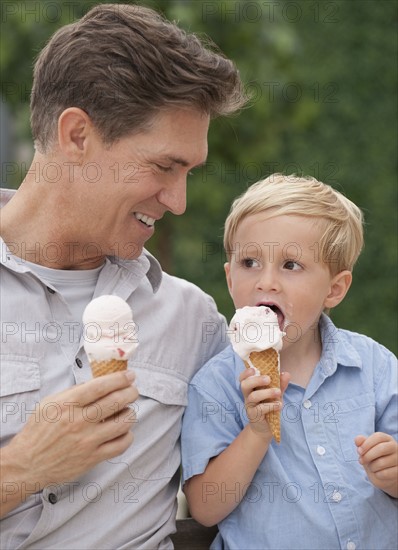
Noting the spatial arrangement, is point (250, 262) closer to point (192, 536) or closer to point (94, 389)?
point (94, 389)

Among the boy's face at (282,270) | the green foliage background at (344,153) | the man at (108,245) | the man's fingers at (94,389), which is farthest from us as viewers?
the green foliage background at (344,153)

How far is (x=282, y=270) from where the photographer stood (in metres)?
2.52

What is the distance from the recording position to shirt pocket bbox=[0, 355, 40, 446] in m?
Answer: 2.33

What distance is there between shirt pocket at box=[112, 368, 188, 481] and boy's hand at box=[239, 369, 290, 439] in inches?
11.8

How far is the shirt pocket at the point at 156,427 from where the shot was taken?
2.49 meters

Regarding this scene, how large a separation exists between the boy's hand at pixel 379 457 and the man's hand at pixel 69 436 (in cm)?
60

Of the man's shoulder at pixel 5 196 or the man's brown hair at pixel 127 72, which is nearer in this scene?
the man's brown hair at pixel 127 72

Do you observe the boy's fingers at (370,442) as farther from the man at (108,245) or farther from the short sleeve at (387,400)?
the man at (108,245)

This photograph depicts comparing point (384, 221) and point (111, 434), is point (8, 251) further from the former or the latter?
point (384, 221)

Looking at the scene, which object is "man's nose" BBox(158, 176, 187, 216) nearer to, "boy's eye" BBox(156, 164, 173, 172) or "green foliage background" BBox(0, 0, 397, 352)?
"boy's eye" BBox(156, 164, 173, 172)

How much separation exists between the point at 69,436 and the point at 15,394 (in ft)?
0.92

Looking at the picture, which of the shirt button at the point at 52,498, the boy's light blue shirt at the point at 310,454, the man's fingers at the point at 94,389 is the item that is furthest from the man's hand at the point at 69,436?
the boy's light blue shirt at the point at 310,454

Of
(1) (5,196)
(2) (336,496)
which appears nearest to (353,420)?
(2) (336,496)

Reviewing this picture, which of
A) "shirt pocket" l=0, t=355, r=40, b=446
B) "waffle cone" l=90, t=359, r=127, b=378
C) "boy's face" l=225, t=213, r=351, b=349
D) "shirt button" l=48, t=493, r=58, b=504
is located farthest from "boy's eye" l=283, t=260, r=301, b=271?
"shirt button" l=48, t=493, r=58, b=504
